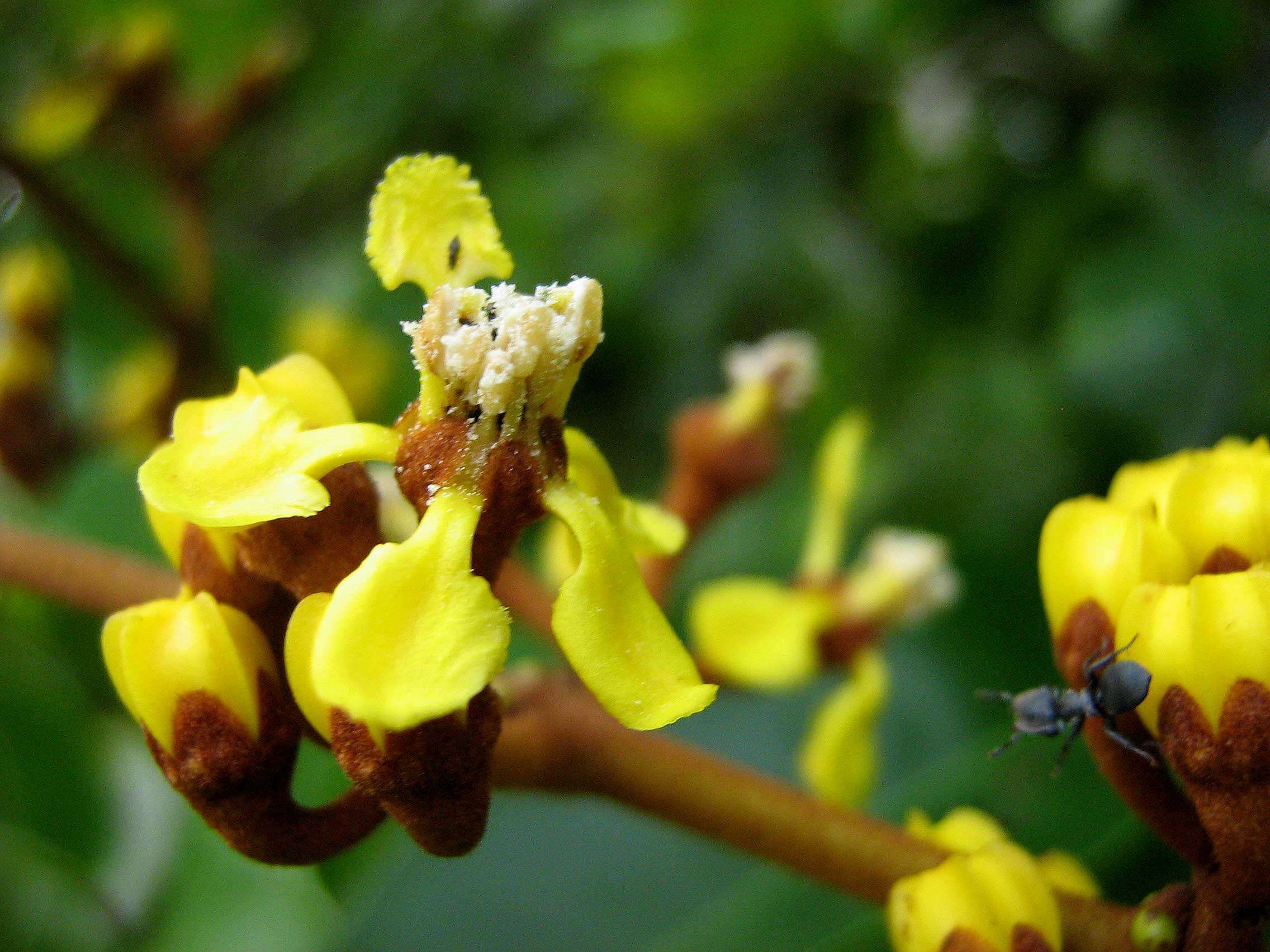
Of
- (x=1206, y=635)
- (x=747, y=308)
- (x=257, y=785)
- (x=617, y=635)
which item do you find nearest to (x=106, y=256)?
(x=747, y=308)

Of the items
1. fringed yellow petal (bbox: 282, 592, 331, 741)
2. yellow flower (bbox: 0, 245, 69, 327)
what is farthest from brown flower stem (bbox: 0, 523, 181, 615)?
yellow flower (bbox: 0, 245, 69, 327)

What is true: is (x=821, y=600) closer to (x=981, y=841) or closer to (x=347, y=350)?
(x=981, y=841)

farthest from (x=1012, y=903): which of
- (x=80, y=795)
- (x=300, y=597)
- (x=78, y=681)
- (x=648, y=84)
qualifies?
(x=648, y=84)

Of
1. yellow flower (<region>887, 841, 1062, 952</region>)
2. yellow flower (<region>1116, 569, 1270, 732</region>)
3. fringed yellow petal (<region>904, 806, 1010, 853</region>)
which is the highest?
yellow flower (<region>1116, 569, 1270, 732</region>)

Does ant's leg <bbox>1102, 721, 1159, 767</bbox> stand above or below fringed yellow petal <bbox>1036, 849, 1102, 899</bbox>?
above

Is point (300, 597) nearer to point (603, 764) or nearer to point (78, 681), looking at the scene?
point (603, 764)

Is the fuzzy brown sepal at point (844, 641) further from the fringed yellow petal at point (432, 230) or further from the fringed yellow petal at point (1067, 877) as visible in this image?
the fringed yellow petal at point (432, 230)

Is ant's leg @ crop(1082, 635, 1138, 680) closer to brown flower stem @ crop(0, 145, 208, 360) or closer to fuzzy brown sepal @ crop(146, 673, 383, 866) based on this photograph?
fuzzy brown sepal @ crop(146, 673, 383, 866)
